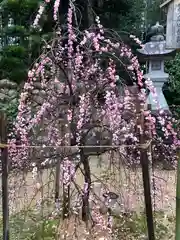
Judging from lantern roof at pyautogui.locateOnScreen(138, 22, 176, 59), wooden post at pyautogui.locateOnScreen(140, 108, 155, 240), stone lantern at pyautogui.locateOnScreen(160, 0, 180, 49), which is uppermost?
lantern roof at pyautogui.locateOnScreen(138, 22, 176, 59)

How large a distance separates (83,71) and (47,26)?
408cm

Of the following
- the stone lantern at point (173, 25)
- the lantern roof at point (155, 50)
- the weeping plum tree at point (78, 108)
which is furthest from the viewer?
the lantern roof at point (155, 50)

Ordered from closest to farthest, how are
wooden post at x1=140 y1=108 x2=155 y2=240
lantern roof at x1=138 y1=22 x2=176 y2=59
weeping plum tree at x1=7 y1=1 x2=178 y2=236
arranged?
1. wooden post at x1=140 y1=108 x2=155 y2=240
2. weeping plum tree at x1=7 y1=1 x2=178 y2=236
3. lantern roof at x1=138 y1=22 x2=176 y2=59

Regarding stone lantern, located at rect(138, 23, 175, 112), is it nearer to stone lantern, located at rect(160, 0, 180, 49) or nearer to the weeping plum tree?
the weeping plum tree

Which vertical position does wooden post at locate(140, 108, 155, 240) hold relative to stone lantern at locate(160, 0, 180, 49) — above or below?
below

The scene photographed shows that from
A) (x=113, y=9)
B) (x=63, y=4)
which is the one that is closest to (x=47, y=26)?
(x=63, y=4)

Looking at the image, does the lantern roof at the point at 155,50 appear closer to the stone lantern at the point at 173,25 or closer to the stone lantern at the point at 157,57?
the stone lantern at the point at 157,57

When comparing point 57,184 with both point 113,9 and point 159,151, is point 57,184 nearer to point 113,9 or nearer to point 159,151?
point 159,151

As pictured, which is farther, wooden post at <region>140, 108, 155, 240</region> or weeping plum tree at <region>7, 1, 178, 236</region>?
weeping plum tree at <region>7, 1, 178, 236</region>

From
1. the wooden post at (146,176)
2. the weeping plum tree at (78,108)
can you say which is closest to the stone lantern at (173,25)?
the weeping plum tree at (78,108)

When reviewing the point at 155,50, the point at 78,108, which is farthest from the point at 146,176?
the point at 155,50

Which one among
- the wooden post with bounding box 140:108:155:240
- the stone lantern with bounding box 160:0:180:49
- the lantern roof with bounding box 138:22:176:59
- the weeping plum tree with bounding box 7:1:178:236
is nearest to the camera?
the wooden post with bounding box 140:108:155:240

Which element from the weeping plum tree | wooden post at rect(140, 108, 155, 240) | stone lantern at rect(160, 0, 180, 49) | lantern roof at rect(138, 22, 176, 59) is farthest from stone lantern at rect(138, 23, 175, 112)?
wooden post at rect(140, 108, 155, 240)

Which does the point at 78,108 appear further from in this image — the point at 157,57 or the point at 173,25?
the point at 157,57
